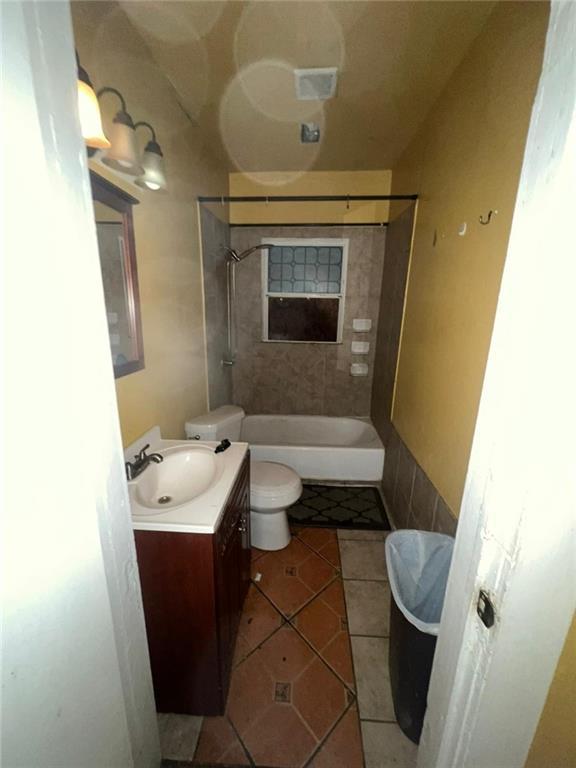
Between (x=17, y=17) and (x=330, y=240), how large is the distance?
Result: 2.71m

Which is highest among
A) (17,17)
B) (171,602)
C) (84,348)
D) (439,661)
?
(17,17)

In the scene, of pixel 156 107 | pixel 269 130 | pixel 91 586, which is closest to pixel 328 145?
pixel 269 130

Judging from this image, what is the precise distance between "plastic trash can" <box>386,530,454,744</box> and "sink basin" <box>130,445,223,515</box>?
0.78 metres

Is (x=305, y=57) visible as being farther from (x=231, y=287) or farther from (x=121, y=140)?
(x=231, y=287)

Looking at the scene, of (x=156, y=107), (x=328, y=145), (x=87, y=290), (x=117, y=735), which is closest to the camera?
(x=87, y=290)

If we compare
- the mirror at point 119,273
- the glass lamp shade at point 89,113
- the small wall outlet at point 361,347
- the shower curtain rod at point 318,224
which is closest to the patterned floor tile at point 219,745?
the mirror at point 119,273

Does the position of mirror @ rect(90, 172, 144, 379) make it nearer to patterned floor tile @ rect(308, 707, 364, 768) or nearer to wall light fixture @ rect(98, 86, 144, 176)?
wall light fixture @ rect(98, 86, 144, 176)

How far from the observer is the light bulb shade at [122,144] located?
3.45 ft

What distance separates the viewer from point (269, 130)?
6.56ft

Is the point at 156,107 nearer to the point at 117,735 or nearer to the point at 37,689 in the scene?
the point at 37,689

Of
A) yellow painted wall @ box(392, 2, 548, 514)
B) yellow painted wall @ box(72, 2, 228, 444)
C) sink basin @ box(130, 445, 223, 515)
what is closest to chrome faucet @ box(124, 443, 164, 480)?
sink basin @ box(130, 445, 223, 515)

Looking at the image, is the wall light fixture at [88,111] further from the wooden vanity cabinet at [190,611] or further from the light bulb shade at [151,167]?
the wooden vanity cabinet at [190,611]

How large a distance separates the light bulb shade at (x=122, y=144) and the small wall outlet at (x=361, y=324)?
7.28ft

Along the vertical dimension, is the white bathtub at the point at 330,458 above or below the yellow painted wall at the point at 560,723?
below
